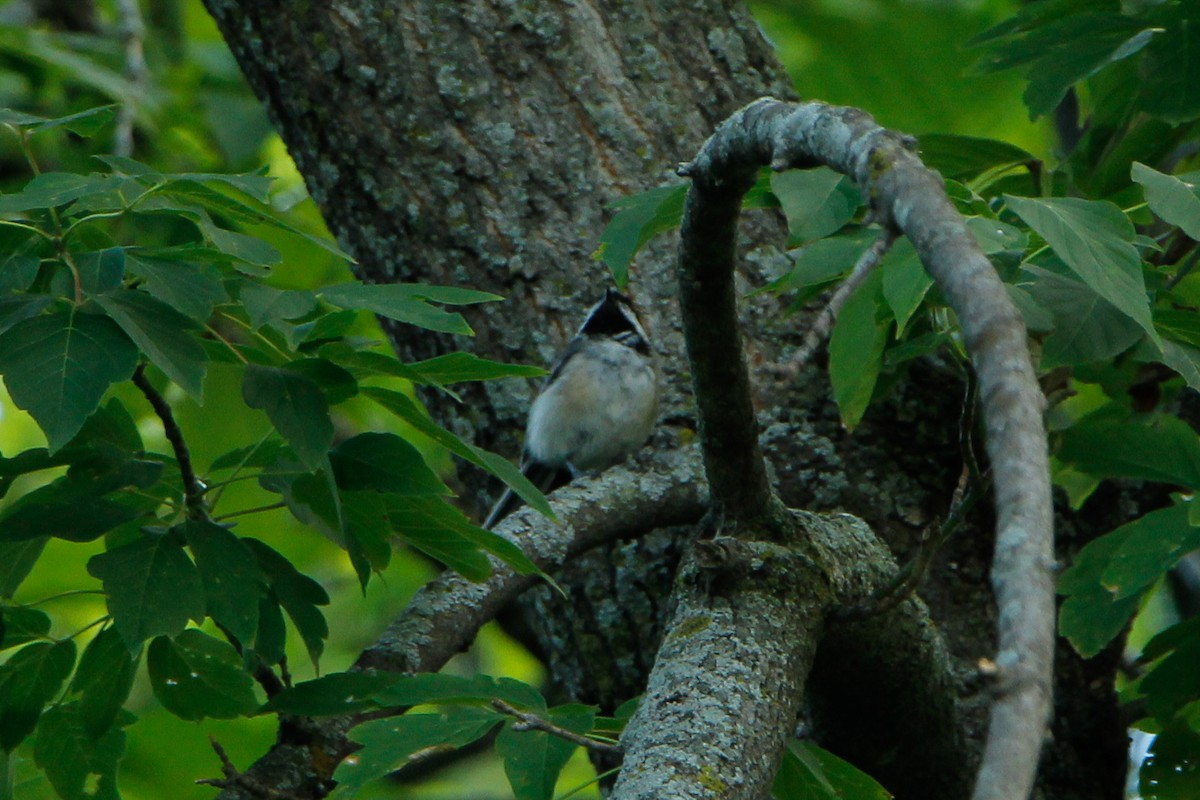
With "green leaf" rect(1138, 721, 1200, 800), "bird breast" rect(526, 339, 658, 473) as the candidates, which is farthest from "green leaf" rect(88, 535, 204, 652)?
"bird breast" rect(526, 339, 658, 473)

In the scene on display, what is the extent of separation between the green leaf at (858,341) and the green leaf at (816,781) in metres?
0.66

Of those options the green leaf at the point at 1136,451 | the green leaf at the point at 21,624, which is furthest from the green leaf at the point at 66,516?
the green leaf at the point at 1136,451

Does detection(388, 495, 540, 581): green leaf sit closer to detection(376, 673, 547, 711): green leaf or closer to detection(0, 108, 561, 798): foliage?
detection(0, 108, 561, 798): foliage

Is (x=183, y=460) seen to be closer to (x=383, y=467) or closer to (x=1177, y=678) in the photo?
(x=383, y=467)

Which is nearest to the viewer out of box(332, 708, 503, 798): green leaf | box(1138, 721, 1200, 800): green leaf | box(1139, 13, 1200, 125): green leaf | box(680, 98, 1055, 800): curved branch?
box(680, 98, 1055, 800): curved branch

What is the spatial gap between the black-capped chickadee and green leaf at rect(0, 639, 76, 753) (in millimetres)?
1495

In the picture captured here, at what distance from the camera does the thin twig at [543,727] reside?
207 centimetres

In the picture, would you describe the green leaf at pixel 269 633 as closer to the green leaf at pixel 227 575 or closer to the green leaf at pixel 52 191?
the green leaf at pixel 227 575

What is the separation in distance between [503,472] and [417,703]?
1.27ft

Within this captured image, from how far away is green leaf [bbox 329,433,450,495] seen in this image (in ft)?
7.23

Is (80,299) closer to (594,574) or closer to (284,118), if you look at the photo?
(594,574)

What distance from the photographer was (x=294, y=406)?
6.91 ft

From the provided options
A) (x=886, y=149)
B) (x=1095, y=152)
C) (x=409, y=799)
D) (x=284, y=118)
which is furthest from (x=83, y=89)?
(x=886, y=149)

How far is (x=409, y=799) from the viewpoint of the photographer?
22.2ft
